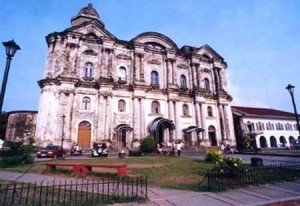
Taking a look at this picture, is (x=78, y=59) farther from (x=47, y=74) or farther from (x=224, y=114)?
(x=224, y=114)

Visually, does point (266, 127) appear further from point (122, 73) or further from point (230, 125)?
point (122, 73)

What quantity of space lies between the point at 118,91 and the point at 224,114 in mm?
19011

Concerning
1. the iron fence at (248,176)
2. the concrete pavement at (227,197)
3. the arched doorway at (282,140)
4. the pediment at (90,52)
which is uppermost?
the pediment at (90,52)

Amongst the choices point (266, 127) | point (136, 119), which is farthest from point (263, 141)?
point (136, 119)

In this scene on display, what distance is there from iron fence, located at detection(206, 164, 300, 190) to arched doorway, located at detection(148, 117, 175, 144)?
21.5 m

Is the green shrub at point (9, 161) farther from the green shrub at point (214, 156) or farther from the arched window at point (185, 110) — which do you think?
the arched window at point (185, 110)

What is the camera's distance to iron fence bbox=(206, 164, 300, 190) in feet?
25.0

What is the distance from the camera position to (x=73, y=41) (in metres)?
30.4

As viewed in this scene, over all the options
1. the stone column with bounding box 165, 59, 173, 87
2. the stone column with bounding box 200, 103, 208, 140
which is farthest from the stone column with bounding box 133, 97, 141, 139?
the stone column with bounding box 200, 103, 208, 140

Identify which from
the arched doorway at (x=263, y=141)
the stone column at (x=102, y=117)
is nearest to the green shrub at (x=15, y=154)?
the stone column at (x=102, y=117)

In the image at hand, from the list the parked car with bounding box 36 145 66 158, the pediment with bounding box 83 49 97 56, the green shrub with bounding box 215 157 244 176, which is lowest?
the green shrub with bounding box 215 157 244 176

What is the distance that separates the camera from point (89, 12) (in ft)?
A: 123

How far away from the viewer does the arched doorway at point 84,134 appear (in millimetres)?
27938

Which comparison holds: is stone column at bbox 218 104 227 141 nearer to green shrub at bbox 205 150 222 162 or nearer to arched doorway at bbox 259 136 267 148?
arched doorway at bbox 259 136 267 148
